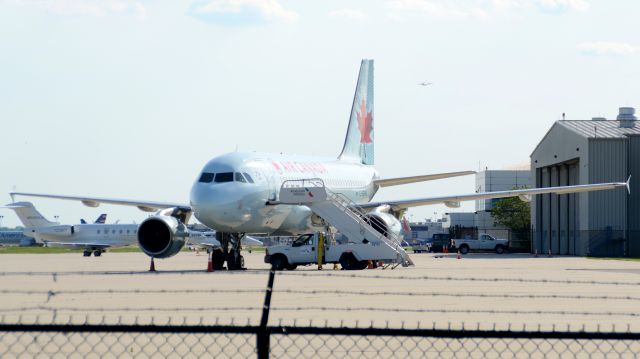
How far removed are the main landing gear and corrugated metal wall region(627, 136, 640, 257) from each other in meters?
30.7

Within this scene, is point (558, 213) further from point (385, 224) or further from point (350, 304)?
point (350, 304)

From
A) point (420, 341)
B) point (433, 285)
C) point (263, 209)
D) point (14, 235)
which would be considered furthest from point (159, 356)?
point (14, 235)

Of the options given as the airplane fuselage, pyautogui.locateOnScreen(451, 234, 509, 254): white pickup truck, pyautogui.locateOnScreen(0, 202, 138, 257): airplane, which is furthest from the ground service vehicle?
the airplane fuselage

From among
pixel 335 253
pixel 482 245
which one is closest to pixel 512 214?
pixel 482 245

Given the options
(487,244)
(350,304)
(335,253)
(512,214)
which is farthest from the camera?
(512,214)

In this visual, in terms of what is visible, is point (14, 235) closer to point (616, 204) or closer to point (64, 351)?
point (616, 204)

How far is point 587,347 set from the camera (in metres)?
12.4

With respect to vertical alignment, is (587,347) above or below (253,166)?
below

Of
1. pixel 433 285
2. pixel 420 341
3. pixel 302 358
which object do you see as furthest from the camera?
pixel 433 285

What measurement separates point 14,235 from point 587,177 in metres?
136

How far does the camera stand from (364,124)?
168ft

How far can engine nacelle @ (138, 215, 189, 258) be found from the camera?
108ft

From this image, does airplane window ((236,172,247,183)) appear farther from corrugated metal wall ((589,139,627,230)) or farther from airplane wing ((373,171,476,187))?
corrugated metal wall ((589,139,627,230))

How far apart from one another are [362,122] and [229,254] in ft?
60.5
